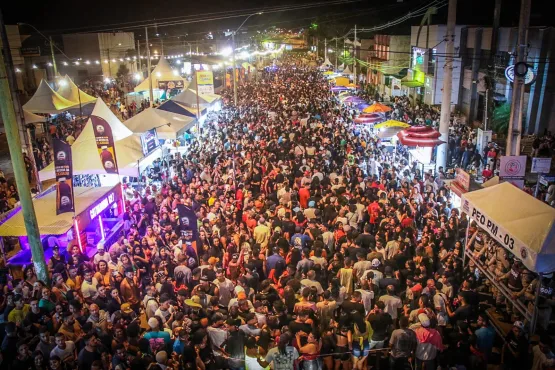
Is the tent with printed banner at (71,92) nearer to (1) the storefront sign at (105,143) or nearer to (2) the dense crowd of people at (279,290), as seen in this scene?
(1) the storefront sign at (105,143)

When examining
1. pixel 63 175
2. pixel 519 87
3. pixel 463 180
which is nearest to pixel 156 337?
pixel 63 175

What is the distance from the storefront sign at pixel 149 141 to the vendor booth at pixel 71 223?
94.1 inches

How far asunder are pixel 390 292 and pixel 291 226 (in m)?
3.19

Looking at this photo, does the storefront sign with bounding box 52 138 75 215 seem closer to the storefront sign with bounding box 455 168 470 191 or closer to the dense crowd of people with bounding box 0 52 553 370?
the dense crowd of people with bounding box 0 52 553 370

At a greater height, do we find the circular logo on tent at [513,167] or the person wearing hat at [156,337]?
the circular logo on tent at [513,167]

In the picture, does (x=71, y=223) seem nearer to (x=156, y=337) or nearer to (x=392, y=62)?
(x=156, y=337)

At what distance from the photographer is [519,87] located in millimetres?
10109

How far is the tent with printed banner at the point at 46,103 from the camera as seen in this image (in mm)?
22688

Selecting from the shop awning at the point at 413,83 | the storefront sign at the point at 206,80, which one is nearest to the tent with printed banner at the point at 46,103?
the storefront sign at the point at 206,80

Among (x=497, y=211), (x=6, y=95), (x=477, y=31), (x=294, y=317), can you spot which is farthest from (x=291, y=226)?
(x=477, y=31)

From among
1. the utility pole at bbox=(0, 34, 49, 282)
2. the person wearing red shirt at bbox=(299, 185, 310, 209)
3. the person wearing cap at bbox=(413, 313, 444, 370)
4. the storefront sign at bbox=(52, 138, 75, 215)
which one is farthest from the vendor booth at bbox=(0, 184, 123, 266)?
the person wearing cap at bbox=(413, 313, 444, 370)

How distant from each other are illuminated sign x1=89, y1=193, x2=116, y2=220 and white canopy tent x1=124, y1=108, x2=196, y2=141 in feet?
16.3

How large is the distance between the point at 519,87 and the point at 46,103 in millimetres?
21298

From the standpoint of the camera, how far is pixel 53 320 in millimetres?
6691
